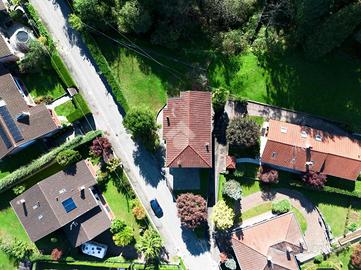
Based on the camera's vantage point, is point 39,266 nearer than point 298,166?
No

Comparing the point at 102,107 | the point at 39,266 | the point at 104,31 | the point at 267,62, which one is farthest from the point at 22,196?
the point at 267,62

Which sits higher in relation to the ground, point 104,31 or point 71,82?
point 104,31

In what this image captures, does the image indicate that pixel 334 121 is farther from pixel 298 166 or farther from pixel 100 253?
pixel 100 253

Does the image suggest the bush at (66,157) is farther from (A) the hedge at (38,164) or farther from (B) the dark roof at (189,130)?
(B) the dark roof at (189,130)

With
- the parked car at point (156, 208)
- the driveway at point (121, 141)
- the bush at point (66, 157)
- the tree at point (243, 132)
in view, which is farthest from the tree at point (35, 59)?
the tree at point (243, 132)

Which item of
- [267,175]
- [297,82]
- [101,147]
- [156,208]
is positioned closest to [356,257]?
[267,175]

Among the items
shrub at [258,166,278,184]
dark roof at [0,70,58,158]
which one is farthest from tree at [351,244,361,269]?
dark roof at [0,70,58,158]

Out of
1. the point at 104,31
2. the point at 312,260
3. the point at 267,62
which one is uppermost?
the point at 104,31
